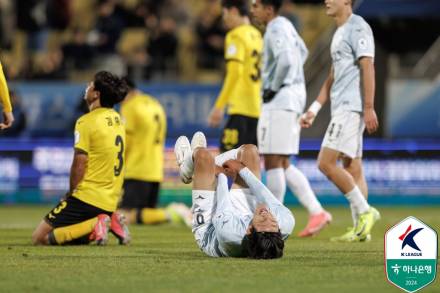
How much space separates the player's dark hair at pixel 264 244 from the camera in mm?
8961

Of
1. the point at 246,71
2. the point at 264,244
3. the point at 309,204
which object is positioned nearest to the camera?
the point at 264,244

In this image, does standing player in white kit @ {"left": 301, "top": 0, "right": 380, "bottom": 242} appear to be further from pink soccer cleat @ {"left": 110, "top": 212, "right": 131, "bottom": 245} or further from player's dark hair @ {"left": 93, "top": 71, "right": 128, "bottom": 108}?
pink soccer cleat @ {"left": 110, "top": 212, "right": 131, "bottom": 245}

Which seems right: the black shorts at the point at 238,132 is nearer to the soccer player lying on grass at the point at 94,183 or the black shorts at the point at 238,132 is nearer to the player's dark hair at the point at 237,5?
the player's dark hair at the point at 237,5

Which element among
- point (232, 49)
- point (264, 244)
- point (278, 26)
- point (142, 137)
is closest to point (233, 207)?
point (264, 244)

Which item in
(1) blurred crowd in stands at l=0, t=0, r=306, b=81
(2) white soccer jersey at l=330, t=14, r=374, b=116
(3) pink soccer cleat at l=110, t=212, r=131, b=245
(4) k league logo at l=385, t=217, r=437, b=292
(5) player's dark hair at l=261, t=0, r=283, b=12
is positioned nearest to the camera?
(4) k league logo at l=385, t=217, r=437, b=292

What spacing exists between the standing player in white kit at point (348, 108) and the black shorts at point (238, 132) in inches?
84.8

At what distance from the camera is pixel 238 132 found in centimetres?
1402

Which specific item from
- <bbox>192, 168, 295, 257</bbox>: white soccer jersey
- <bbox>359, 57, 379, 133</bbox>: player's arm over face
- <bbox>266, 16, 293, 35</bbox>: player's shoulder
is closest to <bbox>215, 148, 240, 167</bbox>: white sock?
<bbox>192, 168, 295, 257</bbox>: white soccer jersey

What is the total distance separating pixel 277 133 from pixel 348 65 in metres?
1.27

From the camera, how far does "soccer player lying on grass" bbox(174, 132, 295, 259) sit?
904 cm

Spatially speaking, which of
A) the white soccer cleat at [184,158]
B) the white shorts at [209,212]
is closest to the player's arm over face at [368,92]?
the white shorts at [209,212]

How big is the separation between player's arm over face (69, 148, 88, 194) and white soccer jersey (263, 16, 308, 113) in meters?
2.57

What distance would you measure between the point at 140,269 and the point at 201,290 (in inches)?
55.0

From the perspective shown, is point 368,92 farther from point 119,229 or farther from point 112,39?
point 112,39
